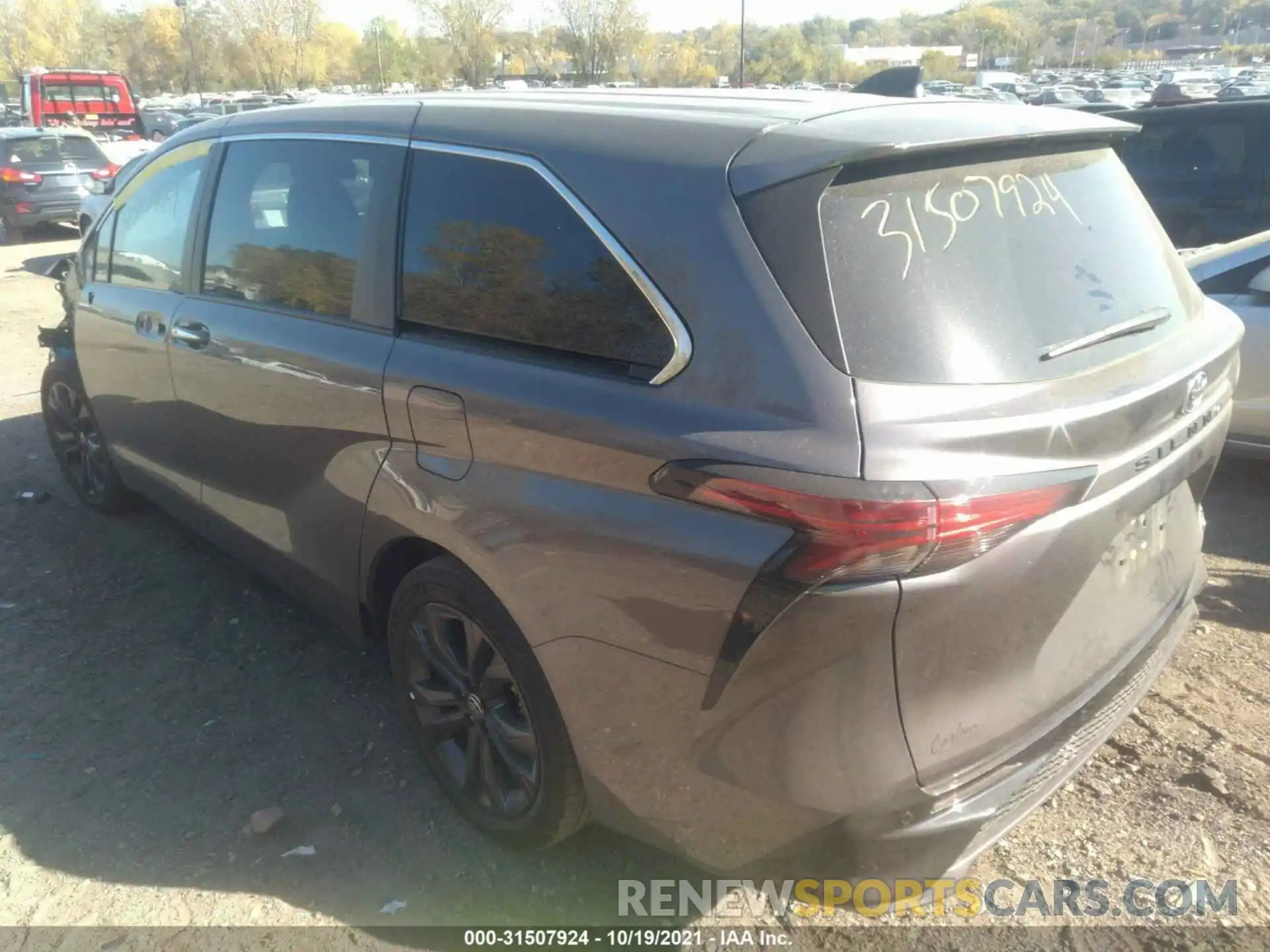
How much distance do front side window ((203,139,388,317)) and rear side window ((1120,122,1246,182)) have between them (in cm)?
668

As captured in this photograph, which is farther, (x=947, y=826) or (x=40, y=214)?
(x=40, y=214)

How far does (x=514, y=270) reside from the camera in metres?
2.42

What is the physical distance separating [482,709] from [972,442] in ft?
4.96

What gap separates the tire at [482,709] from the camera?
243 cm

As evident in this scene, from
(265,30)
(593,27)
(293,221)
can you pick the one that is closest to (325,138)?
(293,221)

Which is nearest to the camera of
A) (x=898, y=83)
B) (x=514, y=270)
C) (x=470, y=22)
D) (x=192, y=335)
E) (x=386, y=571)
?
(x=514, y=270)

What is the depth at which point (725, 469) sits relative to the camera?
186 cm

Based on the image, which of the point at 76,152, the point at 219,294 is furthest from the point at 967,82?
the point at 219,294

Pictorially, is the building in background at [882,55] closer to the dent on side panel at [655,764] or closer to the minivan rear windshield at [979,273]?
the minivan rear windshield at [979,273]

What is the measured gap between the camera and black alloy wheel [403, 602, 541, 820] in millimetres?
2568

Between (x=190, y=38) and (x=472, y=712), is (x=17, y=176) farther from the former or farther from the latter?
(x=190, y=38)

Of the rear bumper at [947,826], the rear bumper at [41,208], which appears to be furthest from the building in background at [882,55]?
the rear bumper at [947,826]

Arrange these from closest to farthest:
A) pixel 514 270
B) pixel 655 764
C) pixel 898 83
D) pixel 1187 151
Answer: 1. pixel 655 764
2. pixel 514 270
3. pixel 898 83
4. pixel 1187 151

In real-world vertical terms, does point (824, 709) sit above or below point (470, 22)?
below
